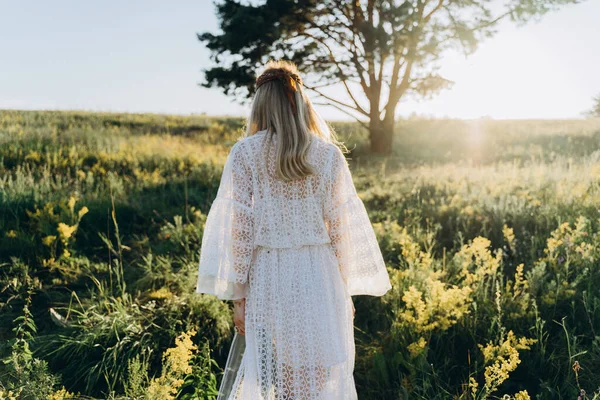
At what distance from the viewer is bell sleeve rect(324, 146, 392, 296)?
87.9 inches

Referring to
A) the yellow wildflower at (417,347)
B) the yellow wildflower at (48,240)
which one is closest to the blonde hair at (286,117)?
the yellow wildflower at (417,347)

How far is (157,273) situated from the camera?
445cm

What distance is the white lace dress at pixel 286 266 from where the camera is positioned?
6.78ft

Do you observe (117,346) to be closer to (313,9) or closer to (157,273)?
(157,273)

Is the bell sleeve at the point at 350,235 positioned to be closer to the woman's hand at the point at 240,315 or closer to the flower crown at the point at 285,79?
the flower crown at the point at 285,79

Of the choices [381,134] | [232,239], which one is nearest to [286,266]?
[232,239]

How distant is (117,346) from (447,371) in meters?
2.34

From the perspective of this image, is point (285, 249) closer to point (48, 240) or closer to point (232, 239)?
point (232, 239)

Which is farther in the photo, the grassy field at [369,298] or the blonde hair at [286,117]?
the grassy field at [369,298]

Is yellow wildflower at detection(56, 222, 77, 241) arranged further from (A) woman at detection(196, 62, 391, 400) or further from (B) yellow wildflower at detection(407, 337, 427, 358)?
(B) yellow wildflower at detection(407, 337, 427, 358)

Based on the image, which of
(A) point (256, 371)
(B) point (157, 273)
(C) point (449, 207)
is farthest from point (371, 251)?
(C) point (449, 207)

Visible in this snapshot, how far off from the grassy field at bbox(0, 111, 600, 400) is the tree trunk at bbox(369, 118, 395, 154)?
5.98m

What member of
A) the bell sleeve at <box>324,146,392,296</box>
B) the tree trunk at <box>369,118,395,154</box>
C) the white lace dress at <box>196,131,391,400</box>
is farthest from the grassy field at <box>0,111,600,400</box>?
the tree trunk at <box>369,118,395,154</box>

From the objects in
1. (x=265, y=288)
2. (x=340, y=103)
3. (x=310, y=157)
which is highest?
(x=340, y=103)
